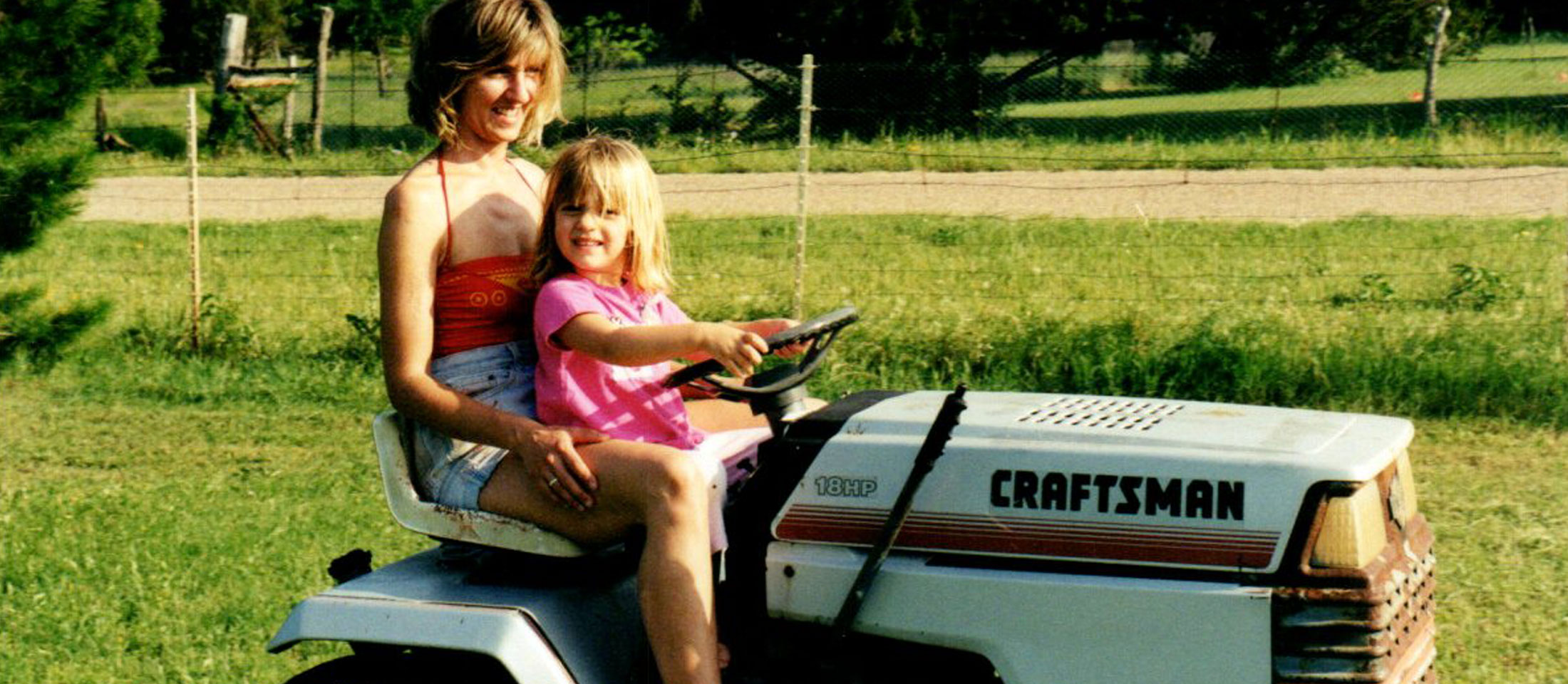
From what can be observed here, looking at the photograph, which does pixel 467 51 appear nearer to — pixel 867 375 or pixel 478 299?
pixel 478 299

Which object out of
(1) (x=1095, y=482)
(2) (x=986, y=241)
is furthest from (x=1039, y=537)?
(2) (x=986, y=241)

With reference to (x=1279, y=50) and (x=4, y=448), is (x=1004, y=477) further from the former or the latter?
(x=1279, y=50)

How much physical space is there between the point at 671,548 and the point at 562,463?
0.26 m

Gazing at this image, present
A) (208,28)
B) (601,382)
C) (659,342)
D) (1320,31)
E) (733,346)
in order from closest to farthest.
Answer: (733,346), (659,342), (601,382), (1320,31), (208,28)

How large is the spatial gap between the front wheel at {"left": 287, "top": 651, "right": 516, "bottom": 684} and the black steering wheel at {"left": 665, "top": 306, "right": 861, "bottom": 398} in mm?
627

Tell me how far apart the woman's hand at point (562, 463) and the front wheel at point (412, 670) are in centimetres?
34

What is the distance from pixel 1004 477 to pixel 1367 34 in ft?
50.1

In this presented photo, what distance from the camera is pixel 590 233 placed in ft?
10.8

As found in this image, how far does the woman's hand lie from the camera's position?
10.6 ft

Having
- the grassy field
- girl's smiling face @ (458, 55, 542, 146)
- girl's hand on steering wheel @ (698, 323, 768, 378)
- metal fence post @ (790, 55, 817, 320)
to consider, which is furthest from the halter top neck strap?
the grassy field

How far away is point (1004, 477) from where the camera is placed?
9.92 ft

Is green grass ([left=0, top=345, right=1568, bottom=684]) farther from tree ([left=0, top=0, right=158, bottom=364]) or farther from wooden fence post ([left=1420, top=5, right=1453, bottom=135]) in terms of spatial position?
Result: wooden fence post ([left=1420, top=5, right=1453, bottom=135])

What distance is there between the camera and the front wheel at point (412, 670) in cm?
333

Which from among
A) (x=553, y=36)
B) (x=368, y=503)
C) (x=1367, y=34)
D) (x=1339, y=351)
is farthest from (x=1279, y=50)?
(x=553, y=36)
